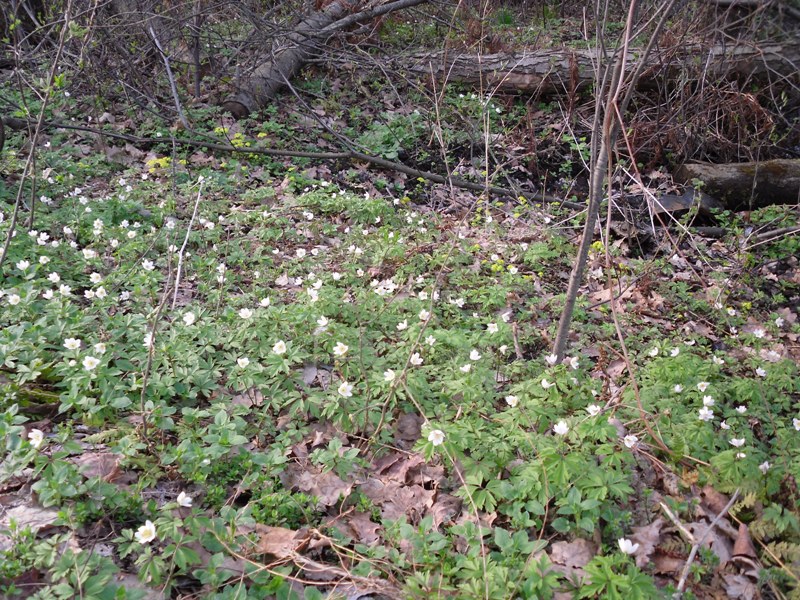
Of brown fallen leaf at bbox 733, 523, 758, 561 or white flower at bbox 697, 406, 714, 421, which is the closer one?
brown fallen leaf at bbox 733, 523, 758, 561

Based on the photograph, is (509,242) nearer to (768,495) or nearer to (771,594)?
(768,495)

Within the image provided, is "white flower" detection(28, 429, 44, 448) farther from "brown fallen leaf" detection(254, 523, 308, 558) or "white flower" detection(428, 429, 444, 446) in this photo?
"white flower" detection(428, 429, 444, 446)

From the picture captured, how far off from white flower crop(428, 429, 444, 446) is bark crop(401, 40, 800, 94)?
4.32 metres

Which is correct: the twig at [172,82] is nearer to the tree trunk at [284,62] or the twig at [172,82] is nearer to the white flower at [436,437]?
the tree trunk at [284,62]

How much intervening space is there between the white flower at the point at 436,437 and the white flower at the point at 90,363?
1602 mm

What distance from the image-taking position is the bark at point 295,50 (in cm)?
718

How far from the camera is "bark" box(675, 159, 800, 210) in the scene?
19.1ft

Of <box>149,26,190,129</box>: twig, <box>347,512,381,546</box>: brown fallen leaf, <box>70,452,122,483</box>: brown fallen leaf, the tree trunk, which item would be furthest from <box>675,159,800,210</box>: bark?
<box>70,452,122,483</box>: brown fallen leaf

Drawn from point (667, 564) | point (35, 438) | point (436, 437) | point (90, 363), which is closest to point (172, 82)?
point (90, 363)

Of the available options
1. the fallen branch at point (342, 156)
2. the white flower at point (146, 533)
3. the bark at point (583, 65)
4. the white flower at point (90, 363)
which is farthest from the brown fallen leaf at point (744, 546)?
the bark at point (583, 65)

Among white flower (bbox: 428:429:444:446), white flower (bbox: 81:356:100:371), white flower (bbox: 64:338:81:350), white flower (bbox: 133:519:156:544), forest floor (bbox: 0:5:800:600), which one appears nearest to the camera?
white flower (bbox: 133:519:156:544)

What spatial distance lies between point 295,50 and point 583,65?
391cm

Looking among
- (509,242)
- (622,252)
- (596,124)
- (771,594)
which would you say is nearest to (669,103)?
(622,252)

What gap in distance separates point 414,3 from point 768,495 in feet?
26.1
